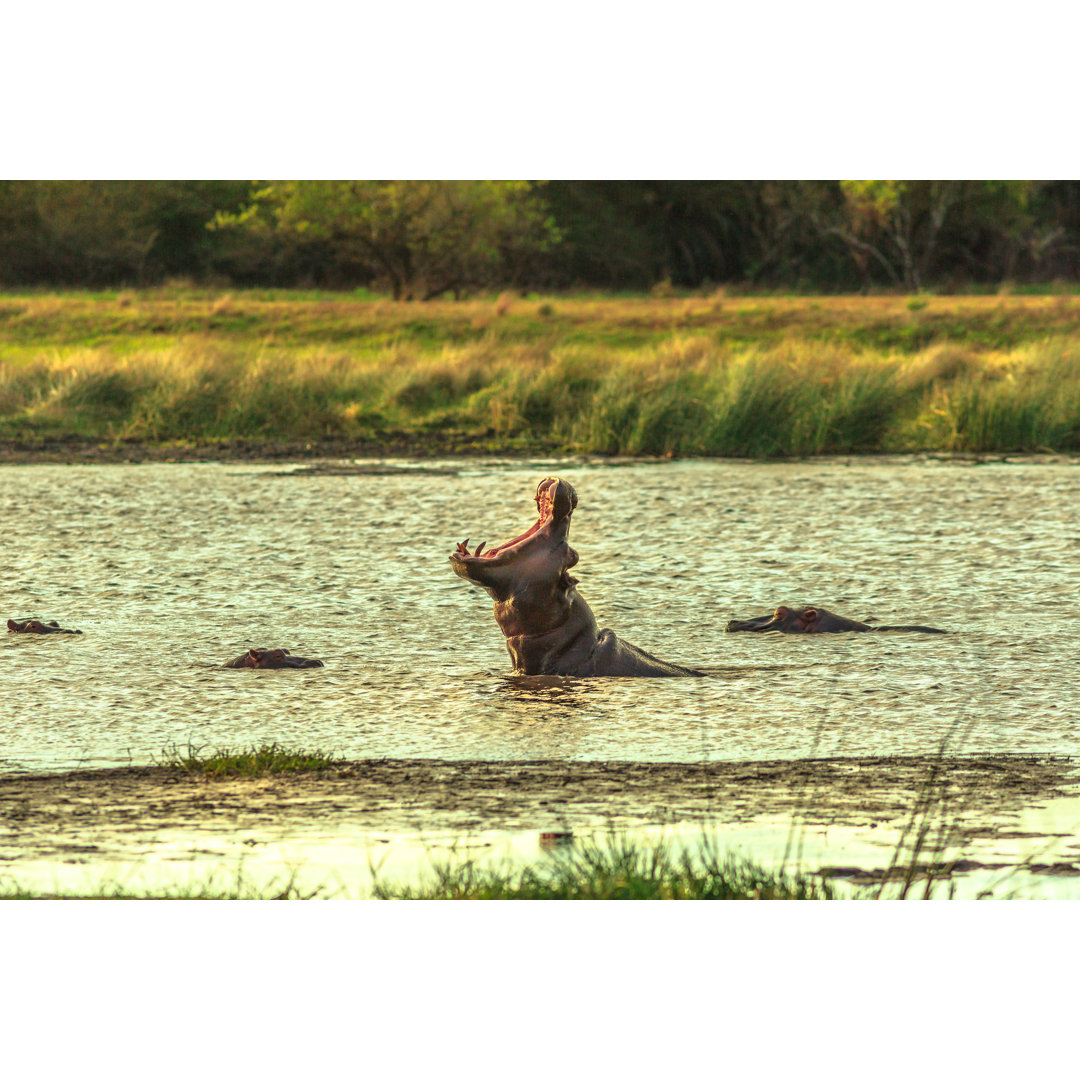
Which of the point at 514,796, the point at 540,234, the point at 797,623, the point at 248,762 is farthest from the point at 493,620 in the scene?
the point at 540,234

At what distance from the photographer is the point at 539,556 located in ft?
26.2

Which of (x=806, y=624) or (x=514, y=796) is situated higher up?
(x=514, y=796)

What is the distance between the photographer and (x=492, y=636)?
974cm

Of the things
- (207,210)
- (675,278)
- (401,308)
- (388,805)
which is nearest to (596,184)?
(675,278)

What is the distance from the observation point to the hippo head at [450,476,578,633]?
26.0 ft

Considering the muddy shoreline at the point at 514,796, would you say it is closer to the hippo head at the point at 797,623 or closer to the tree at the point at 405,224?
the hippo head at the point at 797,623

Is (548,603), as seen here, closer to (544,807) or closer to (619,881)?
(544,807)

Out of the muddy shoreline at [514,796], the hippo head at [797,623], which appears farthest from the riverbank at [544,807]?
the hippo head at [797,623]

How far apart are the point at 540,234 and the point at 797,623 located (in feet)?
122

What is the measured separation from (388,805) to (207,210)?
1547 inches

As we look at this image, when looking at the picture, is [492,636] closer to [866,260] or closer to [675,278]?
[866,260]

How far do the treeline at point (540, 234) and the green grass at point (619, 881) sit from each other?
3285 centimetres

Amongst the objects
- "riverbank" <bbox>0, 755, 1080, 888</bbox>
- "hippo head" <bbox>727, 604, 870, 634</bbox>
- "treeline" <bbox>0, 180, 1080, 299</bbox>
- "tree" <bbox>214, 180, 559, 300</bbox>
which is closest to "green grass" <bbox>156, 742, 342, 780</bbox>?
"riverbank" <bbox>0, 755, 1080, 888</bbox>

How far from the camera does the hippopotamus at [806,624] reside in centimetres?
970
